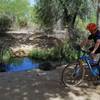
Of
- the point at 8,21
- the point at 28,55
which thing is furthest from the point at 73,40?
the point at 8,21

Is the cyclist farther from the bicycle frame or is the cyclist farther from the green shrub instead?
the green shrub

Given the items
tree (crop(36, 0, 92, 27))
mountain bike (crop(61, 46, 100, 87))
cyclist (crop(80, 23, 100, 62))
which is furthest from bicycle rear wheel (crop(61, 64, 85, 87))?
tree (crop(36, 0, 92, 27))

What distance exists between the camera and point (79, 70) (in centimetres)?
757

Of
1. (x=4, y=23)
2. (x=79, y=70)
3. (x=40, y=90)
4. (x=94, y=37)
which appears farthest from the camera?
(x=4, y=23)

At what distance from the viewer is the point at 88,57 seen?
296 inches

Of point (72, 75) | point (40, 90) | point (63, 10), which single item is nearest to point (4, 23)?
point (63, 10)

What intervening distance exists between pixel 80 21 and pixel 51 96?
793 inches

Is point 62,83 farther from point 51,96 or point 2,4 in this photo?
point 2,4

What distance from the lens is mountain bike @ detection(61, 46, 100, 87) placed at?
295 inches

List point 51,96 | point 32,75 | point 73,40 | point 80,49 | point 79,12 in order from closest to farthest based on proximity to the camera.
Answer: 1. point 51,96
2. point 80,49
3. point 32,75
4. point 73,40
5. point 79,12

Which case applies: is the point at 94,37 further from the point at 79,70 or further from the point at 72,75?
the point at 72,75

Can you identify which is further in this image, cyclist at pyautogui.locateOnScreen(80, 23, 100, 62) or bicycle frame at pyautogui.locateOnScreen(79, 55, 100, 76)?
bicycle frame at pyautogui.locateOnScreen(79, 55, 100, 76)

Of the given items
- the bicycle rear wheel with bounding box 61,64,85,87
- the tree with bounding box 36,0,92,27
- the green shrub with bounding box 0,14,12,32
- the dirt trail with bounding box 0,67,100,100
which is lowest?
the dirt trail with bounding box 0,67,100,100

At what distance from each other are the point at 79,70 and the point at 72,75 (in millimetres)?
228
